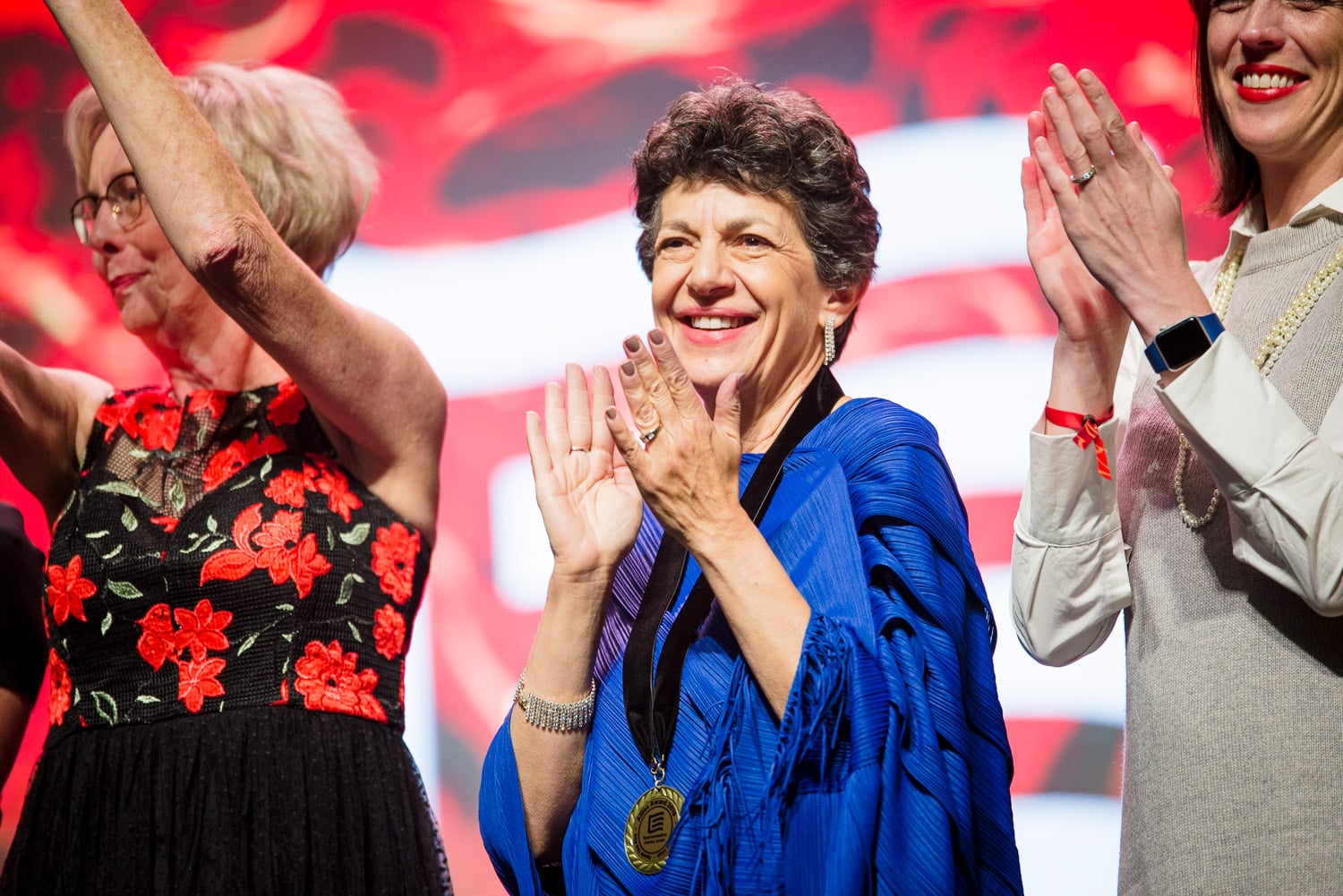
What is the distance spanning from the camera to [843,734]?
1.28m

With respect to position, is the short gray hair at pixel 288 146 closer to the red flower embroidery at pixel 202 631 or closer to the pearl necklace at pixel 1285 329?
the red flower embroidery at pixel 202 631

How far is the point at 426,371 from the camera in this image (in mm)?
1823

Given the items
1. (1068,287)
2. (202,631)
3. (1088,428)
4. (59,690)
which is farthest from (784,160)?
(59,690)

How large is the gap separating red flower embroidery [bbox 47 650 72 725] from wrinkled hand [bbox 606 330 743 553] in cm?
87

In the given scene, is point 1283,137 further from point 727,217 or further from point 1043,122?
point 727,217

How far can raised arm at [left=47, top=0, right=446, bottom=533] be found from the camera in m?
1.47

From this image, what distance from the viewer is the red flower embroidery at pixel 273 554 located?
1662mm

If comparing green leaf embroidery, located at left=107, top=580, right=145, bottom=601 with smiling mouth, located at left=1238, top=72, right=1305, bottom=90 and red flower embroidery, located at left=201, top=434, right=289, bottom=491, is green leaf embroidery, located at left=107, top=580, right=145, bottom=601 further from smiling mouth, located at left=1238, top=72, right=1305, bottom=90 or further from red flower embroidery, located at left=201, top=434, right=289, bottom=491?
smiling mouth, located at left=1238, top=72, right=1305, bottom=90

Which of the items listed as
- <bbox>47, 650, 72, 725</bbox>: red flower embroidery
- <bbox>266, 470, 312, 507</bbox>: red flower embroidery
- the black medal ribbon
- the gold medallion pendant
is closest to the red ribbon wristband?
the black medal ribbon

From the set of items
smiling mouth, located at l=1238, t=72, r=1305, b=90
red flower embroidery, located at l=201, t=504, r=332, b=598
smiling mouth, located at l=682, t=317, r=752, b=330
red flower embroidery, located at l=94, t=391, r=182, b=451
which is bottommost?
red flower embroidery, located at l=201, t=504, r=332, b=598

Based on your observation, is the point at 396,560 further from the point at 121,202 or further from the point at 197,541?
the point at 121,202

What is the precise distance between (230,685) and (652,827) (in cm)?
61

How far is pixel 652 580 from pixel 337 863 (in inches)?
20.7

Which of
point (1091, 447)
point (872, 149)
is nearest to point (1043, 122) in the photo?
point (1091, 447)
